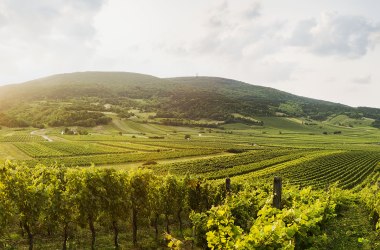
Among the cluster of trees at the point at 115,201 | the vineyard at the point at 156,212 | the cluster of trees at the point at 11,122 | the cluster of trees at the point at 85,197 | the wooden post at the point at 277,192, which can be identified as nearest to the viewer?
the vineyard at the point at 156,212

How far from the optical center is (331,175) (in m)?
82.6

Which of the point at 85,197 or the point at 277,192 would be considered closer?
the point at 277,192

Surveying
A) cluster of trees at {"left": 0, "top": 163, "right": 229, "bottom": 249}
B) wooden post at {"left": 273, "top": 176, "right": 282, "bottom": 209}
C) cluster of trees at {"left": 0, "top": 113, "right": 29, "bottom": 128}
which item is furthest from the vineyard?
cluster of trees at {"left": 0, "top": 113, "right": 29, "bottom": 128}

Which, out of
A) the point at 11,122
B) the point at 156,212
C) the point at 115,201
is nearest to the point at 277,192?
the point at 115,201

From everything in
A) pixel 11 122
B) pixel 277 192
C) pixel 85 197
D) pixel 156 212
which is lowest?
pixel 156 212

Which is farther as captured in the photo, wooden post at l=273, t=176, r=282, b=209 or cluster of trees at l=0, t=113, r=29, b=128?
cluster of trees at l=0, t=113, r=29, b=128

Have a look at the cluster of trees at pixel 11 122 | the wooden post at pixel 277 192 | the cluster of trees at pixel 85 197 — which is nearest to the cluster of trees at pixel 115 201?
the cluster of trees at pixel 85 197

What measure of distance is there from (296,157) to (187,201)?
278 ft

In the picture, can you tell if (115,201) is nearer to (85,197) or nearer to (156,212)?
(85,197)

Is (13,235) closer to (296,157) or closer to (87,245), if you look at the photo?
(87,245)

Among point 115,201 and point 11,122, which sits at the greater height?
point 115,201

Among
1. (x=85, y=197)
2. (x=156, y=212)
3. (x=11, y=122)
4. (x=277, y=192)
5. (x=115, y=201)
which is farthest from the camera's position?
(x=11, y=122)

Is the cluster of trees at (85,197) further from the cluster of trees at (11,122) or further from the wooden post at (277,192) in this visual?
the cluster of trees at (11,122)

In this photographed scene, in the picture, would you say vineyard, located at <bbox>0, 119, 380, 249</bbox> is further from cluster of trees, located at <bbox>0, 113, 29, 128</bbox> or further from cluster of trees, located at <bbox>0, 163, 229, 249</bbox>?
cluster of trees, located at <bbox>0, 113, 29, 128</bbox>
